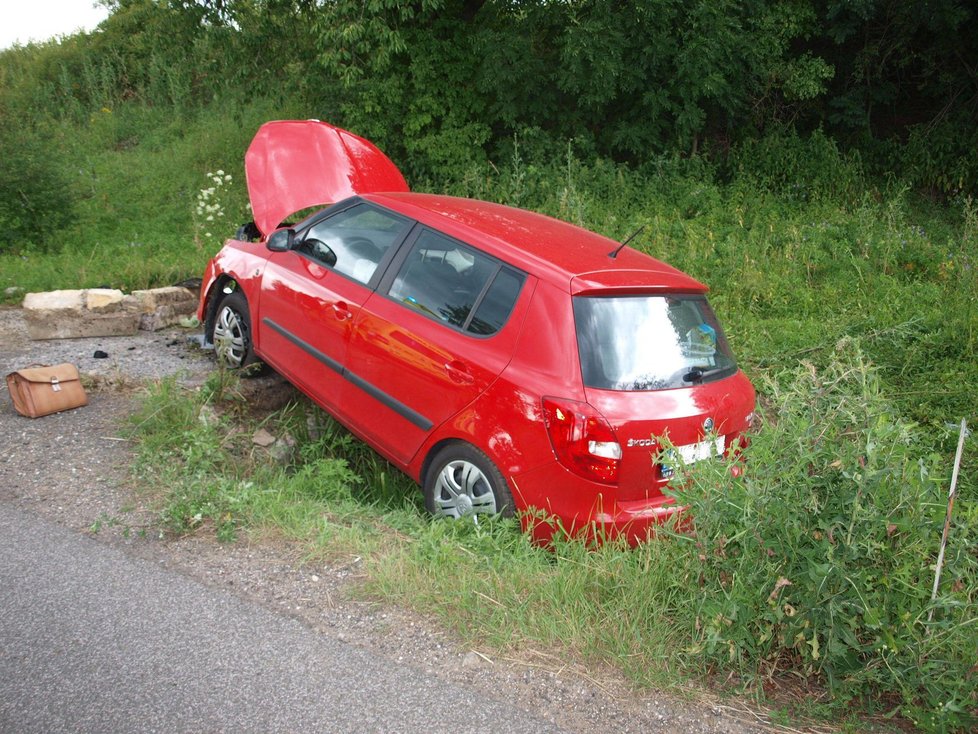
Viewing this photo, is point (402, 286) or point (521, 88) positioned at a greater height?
point (521, 88)

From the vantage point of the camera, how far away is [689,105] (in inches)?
474

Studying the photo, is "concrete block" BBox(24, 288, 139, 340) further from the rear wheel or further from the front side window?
the front side window

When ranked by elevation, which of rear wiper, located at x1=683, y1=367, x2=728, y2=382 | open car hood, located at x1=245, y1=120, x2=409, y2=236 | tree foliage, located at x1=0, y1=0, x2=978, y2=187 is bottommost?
rear wiper, located at x1=683, y1=367, x2=728, y2=382

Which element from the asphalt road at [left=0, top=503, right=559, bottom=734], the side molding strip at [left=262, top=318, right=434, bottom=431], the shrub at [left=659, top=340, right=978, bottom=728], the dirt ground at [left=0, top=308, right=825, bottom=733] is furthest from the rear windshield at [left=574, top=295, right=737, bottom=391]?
the asphalt road at [left=0, top=503, right=559, bottom=734]

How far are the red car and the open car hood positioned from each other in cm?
83

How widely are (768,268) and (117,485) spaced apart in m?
6.93

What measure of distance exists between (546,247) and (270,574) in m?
2.31

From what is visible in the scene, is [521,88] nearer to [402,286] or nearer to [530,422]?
[402,286]

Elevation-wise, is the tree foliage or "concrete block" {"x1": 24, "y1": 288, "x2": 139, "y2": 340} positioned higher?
the tree foliage

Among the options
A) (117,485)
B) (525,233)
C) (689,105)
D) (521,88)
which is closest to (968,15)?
(689,105)

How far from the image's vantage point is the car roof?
4379 millimetres

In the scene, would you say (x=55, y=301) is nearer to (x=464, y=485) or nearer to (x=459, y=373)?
(x=459, y=373)

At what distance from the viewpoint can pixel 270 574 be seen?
3.88 meters

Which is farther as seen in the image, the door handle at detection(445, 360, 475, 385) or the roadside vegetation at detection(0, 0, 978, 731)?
the door handle at detection(445, 360, 475, 385)
